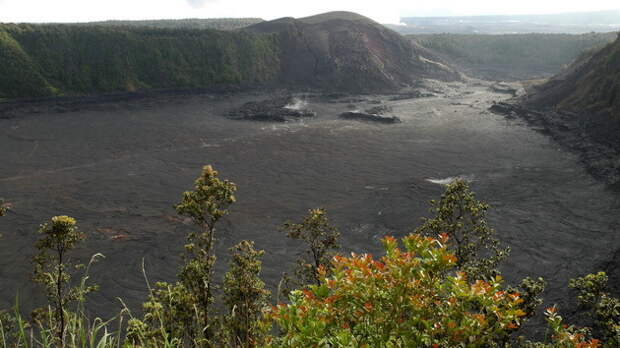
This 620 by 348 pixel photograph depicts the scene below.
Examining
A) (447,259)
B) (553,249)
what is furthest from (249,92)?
(447,259)

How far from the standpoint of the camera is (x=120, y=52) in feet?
322

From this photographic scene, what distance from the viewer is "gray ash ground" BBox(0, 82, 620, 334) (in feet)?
105

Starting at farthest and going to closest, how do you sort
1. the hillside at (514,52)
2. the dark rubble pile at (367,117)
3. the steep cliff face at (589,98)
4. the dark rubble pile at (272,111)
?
1. the hillside at (514,52)
2. the dark rubble pile at (272,111)
3. the dark rubble pile at (367,117)
4. the steep cliff face at (589,98)

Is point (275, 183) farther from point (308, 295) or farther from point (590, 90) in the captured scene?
point (590, 90)

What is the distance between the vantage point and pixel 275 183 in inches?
1880

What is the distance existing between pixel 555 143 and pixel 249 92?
62124 millimetres

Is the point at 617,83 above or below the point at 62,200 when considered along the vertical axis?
above

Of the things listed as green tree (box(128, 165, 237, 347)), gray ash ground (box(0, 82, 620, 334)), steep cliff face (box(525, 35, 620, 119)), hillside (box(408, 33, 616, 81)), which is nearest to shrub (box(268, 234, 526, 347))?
green tree (box(128, 165, 237, 347))

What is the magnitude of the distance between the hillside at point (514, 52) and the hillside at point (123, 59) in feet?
221

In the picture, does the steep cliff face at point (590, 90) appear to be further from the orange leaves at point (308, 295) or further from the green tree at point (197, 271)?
the orange leaves at point (308, 295)

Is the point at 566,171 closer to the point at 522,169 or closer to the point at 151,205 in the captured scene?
the point at 522,169

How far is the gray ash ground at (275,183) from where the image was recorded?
31.9 meters

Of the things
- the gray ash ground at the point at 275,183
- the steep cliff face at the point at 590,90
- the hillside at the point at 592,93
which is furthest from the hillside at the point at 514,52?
the gray ash ground at the point at 275,183

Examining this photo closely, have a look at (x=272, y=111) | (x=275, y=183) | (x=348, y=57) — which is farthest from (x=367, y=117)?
(x=348, y=57)
